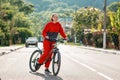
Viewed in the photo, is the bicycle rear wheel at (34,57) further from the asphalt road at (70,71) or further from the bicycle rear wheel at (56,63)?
the bicycle rear wheel at (56,63)

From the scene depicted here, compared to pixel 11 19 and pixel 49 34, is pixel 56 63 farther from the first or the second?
pixel 11 19

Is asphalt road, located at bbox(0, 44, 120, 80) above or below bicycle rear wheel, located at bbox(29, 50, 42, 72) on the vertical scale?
below

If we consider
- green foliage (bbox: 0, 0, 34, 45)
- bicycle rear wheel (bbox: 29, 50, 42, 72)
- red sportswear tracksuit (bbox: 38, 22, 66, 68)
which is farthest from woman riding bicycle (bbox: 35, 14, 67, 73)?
green foliage (bbox: 0, 0, 34, 45)

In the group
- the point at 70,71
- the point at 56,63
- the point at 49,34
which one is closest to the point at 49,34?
the point at 49,34

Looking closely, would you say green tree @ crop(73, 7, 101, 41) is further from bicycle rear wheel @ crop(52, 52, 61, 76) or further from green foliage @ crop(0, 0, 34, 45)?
bicycle rear wheel @ crop(52, 52, 61, 76)

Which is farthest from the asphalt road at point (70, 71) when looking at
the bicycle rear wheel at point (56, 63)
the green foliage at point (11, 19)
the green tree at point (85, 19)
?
the green tree at point (85, 19)

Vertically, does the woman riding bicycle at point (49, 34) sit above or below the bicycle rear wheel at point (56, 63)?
above

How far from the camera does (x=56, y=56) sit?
1330 centimetres

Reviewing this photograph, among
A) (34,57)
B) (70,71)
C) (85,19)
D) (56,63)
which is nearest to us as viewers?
(56,63)

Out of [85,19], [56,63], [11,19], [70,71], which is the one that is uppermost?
[11,19]

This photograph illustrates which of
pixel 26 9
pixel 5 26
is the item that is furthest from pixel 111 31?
pixel 26 9

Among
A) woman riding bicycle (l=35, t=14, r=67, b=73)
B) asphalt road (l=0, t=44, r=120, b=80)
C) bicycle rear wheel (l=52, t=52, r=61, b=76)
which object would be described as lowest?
asphalt road (l=0, t=44, r=120, b=80)

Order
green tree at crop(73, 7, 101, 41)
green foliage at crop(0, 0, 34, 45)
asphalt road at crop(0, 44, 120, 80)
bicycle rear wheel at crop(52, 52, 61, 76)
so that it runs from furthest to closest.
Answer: green tree at crop(73, 7, 101, 41), green foliage at crop(0, 0, 34, 45), bicycle rear wheel at crop(52, 52, 61, 76), asphalt road at crop(0, 44, 120, 80)

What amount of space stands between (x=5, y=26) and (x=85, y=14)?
97.4 ft
